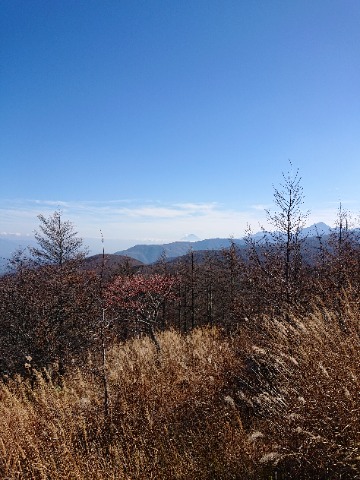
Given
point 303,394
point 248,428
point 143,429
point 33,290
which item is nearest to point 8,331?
point 33,290

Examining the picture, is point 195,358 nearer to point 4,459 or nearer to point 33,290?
point 4,459

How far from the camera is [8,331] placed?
11188 millimetres

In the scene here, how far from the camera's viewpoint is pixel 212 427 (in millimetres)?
5070

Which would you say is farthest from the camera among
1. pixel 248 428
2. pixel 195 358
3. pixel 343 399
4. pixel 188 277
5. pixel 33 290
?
pixel 188 277

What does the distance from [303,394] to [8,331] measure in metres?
10.5

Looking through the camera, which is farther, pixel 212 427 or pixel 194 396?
pixel 194 396

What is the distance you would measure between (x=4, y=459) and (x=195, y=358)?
5010mm

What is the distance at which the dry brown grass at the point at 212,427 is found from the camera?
137 inches

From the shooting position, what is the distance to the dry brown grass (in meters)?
3.48

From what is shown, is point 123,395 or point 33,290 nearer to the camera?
point 123,395

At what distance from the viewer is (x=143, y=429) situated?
5375mm

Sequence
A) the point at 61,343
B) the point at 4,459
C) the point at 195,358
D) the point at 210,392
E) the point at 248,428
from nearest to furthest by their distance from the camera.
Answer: the point at 4,459
the point at 248,428
the point at 210,392
the point at 195,358
the point at 61,343

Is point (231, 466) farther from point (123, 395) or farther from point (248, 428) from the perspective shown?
point (123, 395)

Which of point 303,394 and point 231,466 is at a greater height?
point 303,394
